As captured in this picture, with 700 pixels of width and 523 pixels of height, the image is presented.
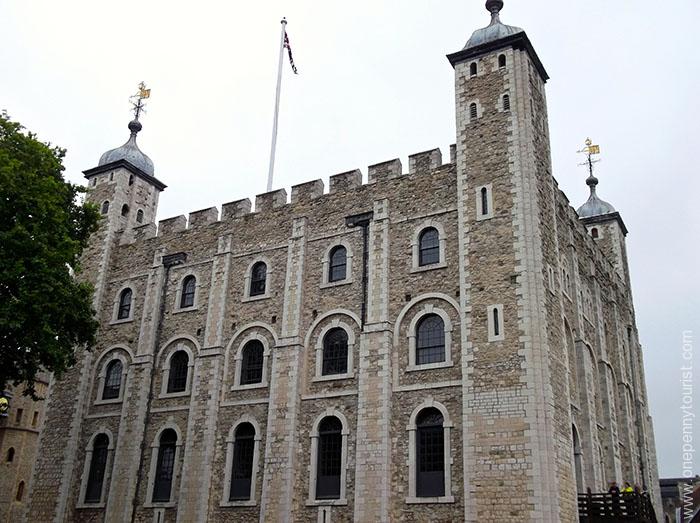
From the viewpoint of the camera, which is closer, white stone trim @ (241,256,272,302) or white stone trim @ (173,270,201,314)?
white stone trim @ (241,256,272,302)

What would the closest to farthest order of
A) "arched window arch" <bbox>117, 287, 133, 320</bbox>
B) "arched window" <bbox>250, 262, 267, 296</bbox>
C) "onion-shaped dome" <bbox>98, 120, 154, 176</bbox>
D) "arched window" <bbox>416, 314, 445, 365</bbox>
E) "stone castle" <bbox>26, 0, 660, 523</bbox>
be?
"stone castle" <bbox>26, 0, 660, 523</bbox>, "arched window" <bbox>416, 314, 445, 365</bbox>, "arched window" <bbox>250, 262, 267, 296</bbox>, "arched window arch" <bbox>117, 287, 133, 320</bbox>, "onion-shaped dome" <bbox>98, 120, 154, 176</bbox>

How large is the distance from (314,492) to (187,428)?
6058 millimetres

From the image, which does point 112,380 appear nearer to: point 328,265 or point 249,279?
point 249,279

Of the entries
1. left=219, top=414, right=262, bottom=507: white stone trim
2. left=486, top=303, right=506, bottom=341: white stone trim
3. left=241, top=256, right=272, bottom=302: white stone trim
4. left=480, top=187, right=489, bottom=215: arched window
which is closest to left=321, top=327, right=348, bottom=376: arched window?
left=219, top=414, right=262, bottom=507: white stone trim

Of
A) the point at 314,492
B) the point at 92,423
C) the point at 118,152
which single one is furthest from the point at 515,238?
the point at 118,152

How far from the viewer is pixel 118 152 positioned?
3503 centimetres

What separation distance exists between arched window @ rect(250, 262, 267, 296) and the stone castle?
8cm

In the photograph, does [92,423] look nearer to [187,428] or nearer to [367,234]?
[187,428]

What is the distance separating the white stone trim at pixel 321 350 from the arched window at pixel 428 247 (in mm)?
3385

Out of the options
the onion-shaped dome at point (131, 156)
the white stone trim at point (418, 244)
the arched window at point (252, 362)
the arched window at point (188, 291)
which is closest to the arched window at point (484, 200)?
the white stone trim at point (418, 244)

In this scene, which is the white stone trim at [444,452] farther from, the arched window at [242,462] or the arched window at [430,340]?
the arched window at [242,462]

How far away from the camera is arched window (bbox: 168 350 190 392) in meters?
28.4

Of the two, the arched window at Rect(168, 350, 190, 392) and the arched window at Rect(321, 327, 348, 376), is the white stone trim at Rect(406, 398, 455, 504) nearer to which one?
the arched window at Rect(321, 327, 348, 376)

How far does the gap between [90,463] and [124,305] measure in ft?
22.0
